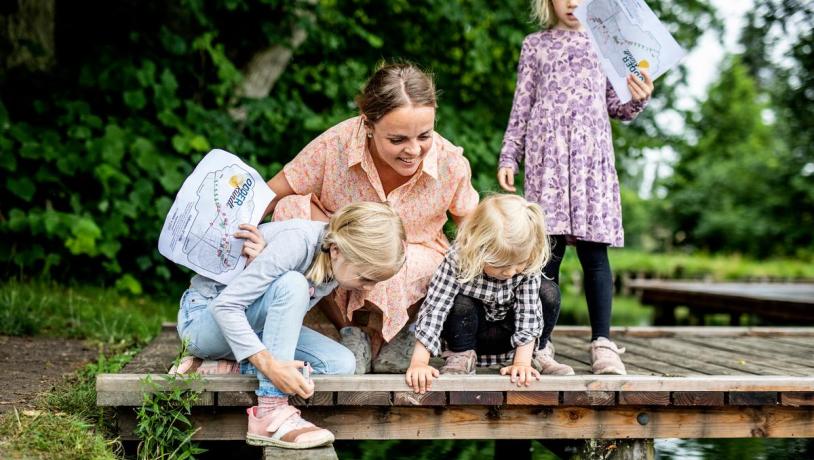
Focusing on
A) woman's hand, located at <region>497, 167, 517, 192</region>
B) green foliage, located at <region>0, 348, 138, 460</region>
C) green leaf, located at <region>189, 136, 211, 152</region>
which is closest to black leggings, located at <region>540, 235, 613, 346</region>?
woman's hand, located at <region>497, 167, 517, 192</region>

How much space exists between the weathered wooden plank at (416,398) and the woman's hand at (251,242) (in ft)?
2.25

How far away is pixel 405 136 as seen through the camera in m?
2.94

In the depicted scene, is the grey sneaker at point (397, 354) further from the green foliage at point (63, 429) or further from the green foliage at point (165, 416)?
the green foliage at point (63, 429)

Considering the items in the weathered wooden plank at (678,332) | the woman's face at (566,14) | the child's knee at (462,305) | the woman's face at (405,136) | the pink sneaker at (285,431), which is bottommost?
the pink sneaker at (285,431)

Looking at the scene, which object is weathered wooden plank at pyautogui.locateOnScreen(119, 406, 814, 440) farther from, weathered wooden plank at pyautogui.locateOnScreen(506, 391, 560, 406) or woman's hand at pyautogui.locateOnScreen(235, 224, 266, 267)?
woman's hand at pyautogui.locateOnScreen(235, 224, 266, 267)

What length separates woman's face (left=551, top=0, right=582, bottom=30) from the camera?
11.2ft

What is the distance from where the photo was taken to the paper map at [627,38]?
3.18m

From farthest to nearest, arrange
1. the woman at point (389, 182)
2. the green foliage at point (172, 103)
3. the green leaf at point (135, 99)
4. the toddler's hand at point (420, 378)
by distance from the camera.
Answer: the green leaf at point (135, 99), the green foliage at point (172, 103), the woman at point (389, 182), the toddler's hand at point (420, 378)

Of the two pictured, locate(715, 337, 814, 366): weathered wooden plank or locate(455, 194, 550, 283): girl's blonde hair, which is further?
locate(715, 337, 814, 366): weathered wooden plank

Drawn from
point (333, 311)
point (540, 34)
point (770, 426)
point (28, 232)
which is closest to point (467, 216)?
point (333, 311)

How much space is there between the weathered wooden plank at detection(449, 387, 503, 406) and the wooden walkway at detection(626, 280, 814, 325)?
229 inches

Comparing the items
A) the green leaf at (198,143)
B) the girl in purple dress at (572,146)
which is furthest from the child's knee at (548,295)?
the green leaf at (198,143)

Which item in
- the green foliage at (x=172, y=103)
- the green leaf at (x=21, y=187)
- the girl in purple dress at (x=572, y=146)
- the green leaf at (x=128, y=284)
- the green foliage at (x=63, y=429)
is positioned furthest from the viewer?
the green leaf at (x=128, y=284)

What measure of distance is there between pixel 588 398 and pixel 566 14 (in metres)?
1.59
